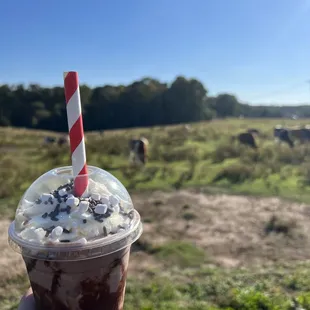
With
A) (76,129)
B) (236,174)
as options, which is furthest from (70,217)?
(236,174)

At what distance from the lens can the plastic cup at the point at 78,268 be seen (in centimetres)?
194

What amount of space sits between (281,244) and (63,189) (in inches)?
204

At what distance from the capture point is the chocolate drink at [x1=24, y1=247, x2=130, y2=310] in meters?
1.99

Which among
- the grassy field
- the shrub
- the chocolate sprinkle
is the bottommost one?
the grassy field

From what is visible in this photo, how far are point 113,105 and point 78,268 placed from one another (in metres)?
34.9

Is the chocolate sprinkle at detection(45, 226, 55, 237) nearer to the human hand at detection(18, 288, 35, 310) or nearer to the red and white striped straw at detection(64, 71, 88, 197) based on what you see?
the red and white striped straw at detection(64, 71, 88, 197)

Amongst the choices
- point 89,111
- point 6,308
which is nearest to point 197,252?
point 6,308

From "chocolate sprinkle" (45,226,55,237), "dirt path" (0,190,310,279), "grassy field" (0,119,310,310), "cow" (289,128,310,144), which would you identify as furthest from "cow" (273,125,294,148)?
"chocolate sprinkle" (45,226,55,237)

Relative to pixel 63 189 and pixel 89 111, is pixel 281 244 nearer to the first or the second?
pixel 63 189

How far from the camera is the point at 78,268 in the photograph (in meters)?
1.97

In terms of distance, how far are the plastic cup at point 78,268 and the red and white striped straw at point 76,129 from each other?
0.09 m

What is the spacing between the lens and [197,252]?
241 inches

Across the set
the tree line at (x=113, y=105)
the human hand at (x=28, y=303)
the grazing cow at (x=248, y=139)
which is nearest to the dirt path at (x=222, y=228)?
the human hand at (x=28, y=303)

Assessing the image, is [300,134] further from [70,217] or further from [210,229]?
[70,217]
